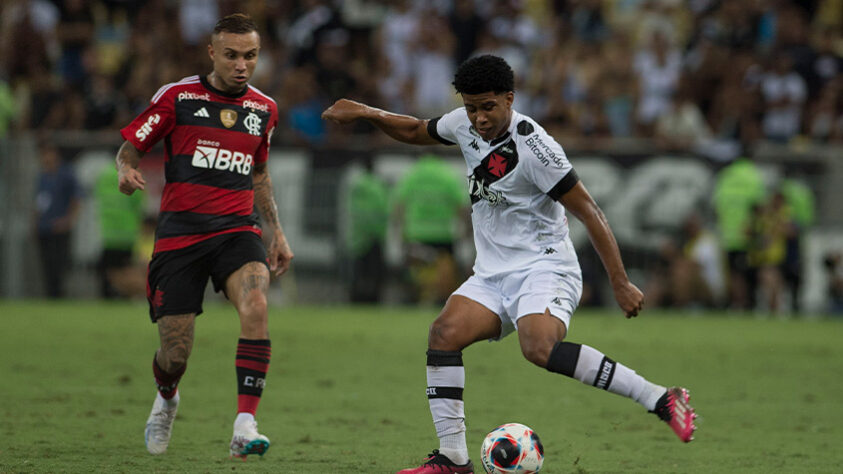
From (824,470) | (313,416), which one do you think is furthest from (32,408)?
(824,470)

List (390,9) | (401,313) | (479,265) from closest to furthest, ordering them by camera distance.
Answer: (479,265) < (401,313) < (390,9)

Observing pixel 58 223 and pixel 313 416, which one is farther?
pixel 58 223

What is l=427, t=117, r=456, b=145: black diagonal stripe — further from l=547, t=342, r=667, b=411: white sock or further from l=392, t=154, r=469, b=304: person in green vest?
l=392, t=154, r=469, b=304: person in green vest

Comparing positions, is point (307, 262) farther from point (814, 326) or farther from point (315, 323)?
point (814, 326)

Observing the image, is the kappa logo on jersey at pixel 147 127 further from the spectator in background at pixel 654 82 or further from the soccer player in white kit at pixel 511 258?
the spectator in background at pixel 654 82

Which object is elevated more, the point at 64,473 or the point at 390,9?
the point at 390,9

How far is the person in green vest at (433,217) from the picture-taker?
1902 cm

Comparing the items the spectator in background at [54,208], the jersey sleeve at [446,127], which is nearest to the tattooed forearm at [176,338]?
the jersey sleeve at [446,127]

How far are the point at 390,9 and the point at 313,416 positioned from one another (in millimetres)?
14025

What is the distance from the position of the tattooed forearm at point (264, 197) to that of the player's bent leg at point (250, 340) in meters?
0.57

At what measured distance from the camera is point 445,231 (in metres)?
19.0

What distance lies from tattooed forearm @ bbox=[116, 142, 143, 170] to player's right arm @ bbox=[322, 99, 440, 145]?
3.89 ft

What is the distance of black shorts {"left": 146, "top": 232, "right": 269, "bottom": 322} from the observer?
759 centimetres

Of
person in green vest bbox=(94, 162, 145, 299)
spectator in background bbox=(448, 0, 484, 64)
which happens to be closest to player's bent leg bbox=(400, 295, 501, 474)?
person in green vest bbox=(94, 162, 145, 299)
